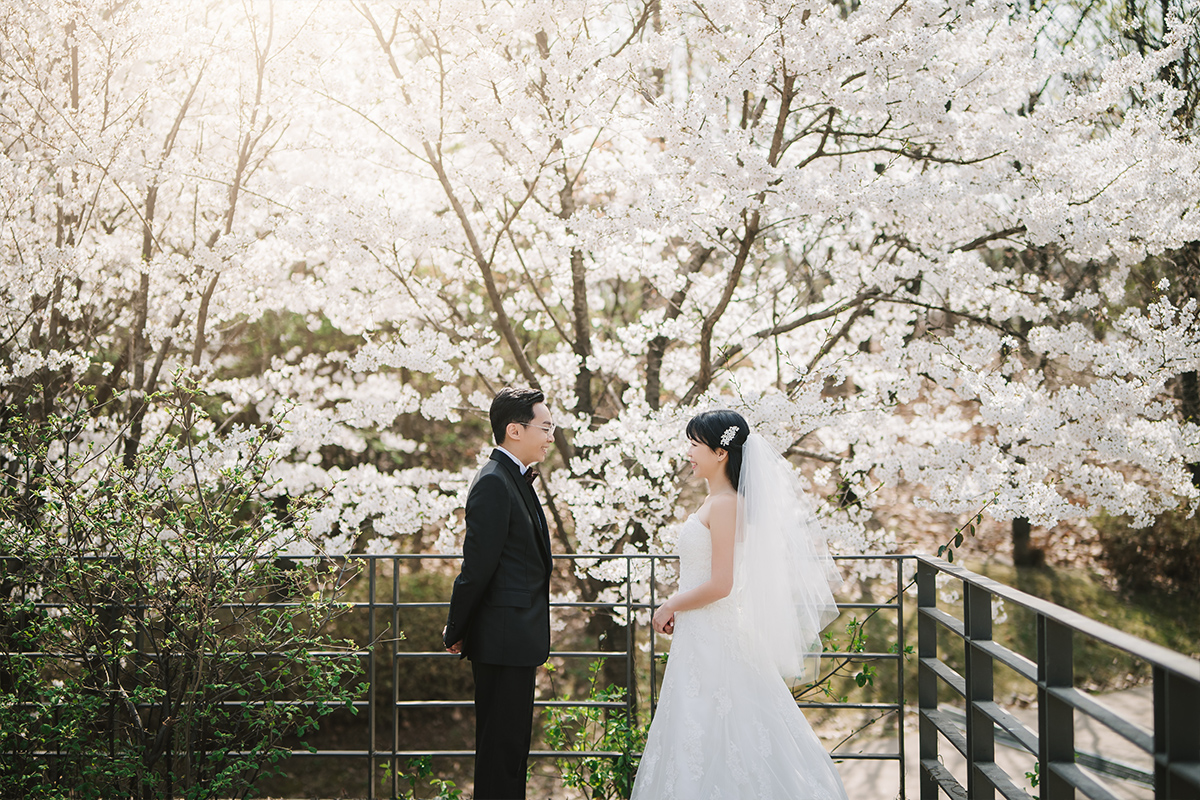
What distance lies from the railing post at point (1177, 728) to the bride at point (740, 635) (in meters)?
1.26

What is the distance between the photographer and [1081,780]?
2.07 metres

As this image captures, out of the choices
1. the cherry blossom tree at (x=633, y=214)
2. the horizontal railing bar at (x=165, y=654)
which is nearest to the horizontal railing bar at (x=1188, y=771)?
the horizontal railing bar at (x=165, y=654)

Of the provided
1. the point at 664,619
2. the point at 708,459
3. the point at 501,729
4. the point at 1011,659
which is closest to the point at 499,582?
the point at 501,729

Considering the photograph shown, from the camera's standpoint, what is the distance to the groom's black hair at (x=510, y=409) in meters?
3.05

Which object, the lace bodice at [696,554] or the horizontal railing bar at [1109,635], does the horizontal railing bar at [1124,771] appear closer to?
the horizontal railing bar at [1109,635]

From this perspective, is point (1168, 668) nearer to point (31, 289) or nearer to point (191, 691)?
point (191, 691)

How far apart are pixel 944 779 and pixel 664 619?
1.27 meters

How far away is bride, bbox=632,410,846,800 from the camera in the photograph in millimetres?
2783

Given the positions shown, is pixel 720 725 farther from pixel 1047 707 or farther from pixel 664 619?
pixel 1047 707

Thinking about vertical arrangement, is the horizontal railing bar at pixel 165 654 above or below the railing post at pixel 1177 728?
below

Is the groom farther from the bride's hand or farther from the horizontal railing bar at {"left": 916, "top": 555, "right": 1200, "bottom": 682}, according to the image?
the horizontal railing bar at {"left": 916, "top": 555, "right": 1200, "bottom": 682}

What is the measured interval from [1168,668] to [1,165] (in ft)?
19.6

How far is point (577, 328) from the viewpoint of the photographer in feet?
21.1

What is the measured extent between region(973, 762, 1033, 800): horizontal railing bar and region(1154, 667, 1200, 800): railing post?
0.95 meters
